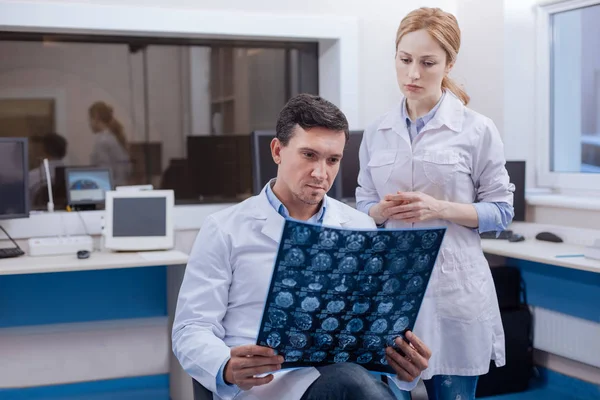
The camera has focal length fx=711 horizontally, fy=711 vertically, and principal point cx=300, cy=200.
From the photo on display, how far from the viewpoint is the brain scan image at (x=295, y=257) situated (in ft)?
4.02

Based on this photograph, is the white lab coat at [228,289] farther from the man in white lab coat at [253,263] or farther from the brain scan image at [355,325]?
the brain scan image at [355,325]

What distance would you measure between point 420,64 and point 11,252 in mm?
2096

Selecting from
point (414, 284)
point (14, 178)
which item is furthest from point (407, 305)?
point (14, 178)

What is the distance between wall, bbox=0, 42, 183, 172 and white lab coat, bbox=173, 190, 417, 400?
2.26m

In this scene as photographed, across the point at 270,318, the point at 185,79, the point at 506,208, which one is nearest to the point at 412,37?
the point at 506,208

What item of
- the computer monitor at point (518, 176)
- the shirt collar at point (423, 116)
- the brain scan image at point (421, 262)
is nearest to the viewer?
the brain scan image at point (421, 262)

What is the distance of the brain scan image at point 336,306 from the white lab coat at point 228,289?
0.77 feet

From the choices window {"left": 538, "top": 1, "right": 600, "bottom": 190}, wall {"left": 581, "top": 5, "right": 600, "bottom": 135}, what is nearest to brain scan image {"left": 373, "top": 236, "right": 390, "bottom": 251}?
window {"left": 538, "top": 1, "right": 600, "bottom": 190}

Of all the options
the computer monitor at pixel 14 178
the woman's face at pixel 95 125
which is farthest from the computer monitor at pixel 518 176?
the computer monitor at pixel 14 178

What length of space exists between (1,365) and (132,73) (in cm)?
159

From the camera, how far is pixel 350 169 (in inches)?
136

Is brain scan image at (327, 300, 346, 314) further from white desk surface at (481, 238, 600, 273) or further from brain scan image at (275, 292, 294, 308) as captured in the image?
white desk surface at (481, 238, 600, 273)

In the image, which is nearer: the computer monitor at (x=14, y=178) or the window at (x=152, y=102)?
the computer monitor at (x=14, y=178)

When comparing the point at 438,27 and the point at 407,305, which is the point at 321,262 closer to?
the point at 407,305
